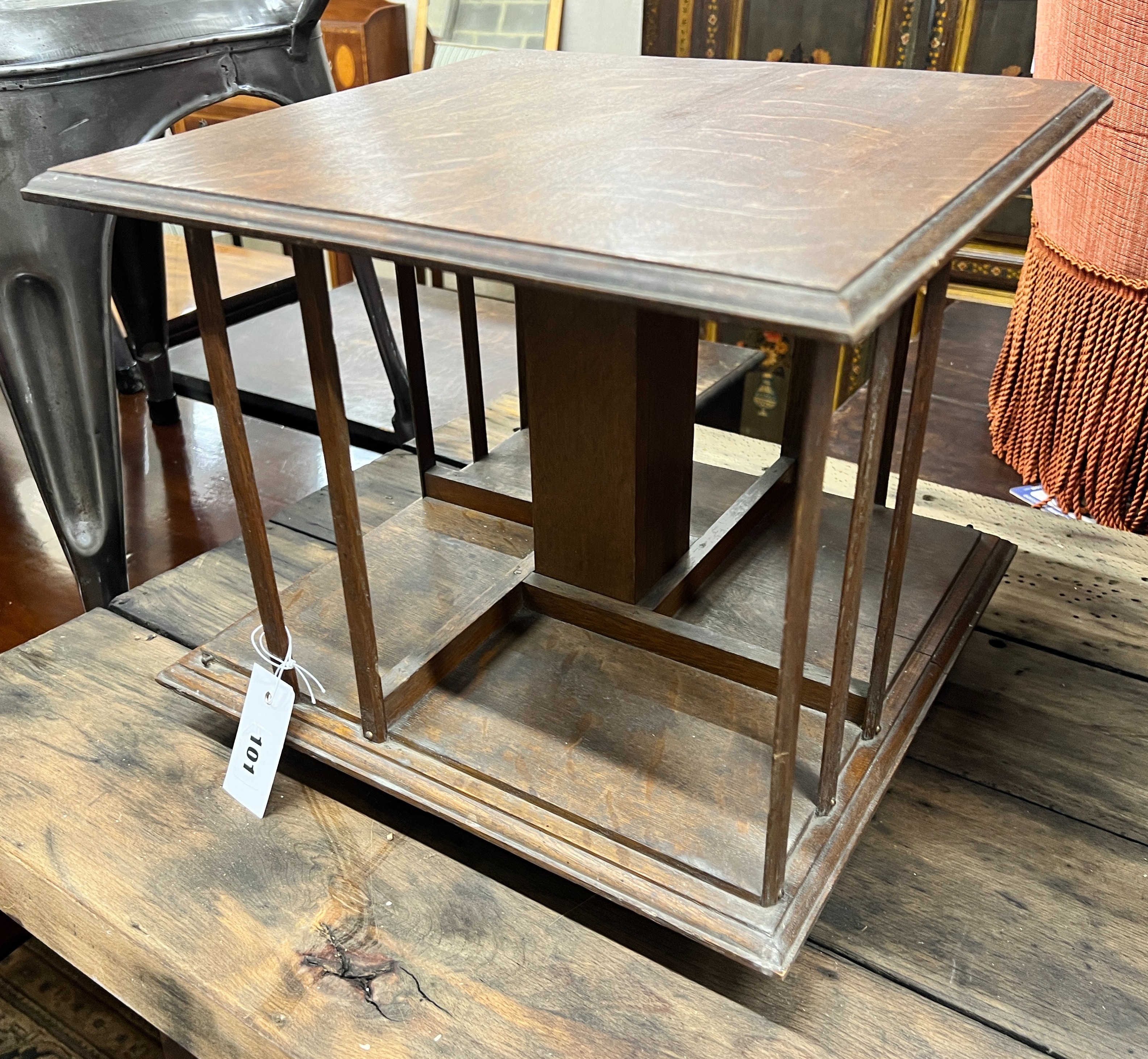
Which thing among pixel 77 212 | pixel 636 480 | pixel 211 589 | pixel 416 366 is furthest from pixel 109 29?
pixel 636 480

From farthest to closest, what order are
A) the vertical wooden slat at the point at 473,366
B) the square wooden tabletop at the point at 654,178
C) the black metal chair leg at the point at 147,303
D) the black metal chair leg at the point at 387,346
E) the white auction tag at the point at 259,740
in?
the black metal chair leg at the point at 147,303 < the black metal chair leg at the point at 387,346 < the vertical wooden slat at the point at 473,366 < the white auction tag at the point at 259,740 < the square wooden tabletop at the point at 654,178

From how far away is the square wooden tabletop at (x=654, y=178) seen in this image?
459 mm

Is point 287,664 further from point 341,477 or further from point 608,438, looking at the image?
point 608,438

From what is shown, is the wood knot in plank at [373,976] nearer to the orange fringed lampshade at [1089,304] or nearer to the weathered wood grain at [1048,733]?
the weathered wood grain at [1048,733]

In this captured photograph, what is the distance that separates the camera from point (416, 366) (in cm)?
101

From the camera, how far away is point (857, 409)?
176cm

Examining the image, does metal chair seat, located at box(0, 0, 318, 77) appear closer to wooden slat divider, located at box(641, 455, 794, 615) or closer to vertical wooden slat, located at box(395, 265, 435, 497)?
vertical wooden slat, located at box(395, 265, 435, 497)

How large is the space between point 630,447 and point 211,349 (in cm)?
32

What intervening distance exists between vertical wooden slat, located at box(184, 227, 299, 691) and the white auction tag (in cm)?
3

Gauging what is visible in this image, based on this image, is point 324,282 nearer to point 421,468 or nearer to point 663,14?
point 421,468

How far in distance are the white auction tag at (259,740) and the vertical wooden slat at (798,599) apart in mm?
369

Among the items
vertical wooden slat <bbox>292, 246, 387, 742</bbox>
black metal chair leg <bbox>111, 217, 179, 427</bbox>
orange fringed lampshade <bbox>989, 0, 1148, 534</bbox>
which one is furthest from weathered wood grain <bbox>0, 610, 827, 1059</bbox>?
orange fringed lampshade <bbox>989, 0, 1148, 534</bbox>

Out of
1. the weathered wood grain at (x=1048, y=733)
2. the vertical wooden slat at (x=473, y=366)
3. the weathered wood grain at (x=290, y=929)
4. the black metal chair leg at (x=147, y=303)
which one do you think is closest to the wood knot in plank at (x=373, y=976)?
the weathered wood grain at (x=290, y=929)

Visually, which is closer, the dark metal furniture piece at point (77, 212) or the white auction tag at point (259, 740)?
the white auction tag at point (259, 740)
